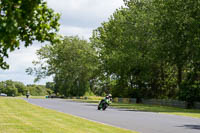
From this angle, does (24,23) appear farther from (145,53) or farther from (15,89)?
(15,89)

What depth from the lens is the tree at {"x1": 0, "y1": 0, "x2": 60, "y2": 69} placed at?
22.3 feet

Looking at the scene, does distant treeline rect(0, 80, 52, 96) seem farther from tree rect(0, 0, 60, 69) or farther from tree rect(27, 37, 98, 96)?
tree rect(0, 0, 60, 69)

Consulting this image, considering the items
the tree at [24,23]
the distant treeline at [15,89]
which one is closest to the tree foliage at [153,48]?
the tree at [24,23]

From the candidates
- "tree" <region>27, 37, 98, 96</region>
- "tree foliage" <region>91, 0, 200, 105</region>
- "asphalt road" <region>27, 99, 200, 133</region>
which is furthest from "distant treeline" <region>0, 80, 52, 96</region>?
"asphalt road" <region>27, 99, 200, 133</region>

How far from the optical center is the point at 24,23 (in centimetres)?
748

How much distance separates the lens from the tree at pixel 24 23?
22.3 feet

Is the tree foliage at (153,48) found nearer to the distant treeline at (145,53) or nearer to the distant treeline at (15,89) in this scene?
the distant treeline at (145,53)

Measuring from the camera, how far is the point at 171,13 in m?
45.9

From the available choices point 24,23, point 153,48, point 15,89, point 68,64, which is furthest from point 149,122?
point 15,89

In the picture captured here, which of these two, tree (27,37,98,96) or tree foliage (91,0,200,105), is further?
tree (27,37,98,96)

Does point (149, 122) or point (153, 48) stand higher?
point (153, 48)

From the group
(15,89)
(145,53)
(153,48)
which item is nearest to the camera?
(153,48)

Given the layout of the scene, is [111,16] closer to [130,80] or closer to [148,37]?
[130,80]

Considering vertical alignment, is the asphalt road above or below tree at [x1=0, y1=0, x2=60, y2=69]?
below
